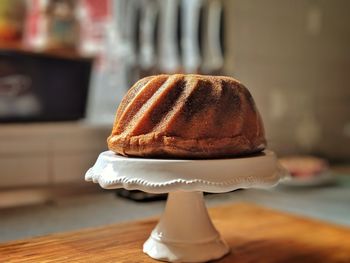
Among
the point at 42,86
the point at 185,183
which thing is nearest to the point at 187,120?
the point at 185,183

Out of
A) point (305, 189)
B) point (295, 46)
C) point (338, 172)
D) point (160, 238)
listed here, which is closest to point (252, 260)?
point (160, 238)

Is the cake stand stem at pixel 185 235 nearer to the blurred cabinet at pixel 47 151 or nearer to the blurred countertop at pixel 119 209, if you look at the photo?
the blurred countertop at pixel 119 209

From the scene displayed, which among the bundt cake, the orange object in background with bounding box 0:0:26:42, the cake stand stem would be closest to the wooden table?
the cake stand stem

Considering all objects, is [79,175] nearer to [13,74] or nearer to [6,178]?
[6,178]

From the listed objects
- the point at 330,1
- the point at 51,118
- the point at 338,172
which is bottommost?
the point at 338,172

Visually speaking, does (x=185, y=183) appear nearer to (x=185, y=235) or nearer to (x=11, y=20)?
(x=185, y=235)

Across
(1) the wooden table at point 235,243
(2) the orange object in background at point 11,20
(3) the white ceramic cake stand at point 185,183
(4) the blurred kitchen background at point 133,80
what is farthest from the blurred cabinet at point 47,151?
(3) the white ceramic cake stand at point 185,183
